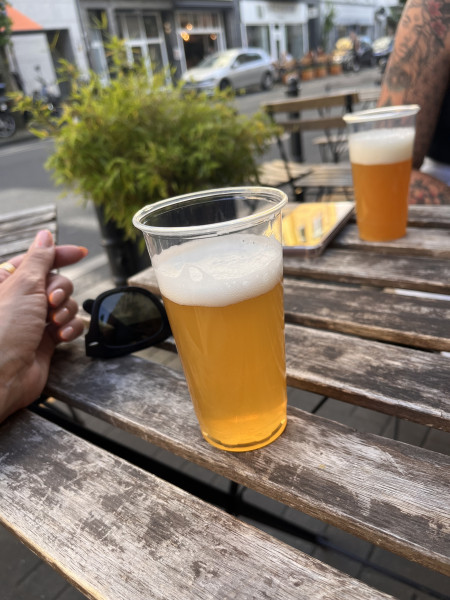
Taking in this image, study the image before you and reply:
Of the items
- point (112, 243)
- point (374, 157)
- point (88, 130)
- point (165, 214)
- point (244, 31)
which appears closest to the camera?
point (165, 214)

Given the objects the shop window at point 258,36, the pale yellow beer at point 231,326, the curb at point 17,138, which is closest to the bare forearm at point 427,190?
the pale yellow beer at point 231,326

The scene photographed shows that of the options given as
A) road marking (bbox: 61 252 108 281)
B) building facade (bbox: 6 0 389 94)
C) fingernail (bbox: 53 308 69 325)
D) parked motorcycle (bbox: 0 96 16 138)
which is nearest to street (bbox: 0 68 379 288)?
road marking (bbox: 61 252 108 281)

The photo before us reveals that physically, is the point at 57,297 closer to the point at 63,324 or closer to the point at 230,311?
the point at 63,324

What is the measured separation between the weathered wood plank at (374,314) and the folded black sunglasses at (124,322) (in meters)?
0.32

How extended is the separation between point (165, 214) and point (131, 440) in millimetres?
1529

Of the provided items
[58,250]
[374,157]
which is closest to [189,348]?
[58,250]

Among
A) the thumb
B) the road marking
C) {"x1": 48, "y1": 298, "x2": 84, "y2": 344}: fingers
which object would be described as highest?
the thumb

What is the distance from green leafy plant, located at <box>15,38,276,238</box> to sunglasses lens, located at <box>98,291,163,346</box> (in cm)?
125

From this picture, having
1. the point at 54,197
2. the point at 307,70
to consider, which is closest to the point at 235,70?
the point at 307,70

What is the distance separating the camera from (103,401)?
90 centimetres

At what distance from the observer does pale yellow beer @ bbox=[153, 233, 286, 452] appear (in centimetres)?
60

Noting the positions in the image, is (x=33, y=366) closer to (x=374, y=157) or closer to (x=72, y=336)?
(x=72, y=336)

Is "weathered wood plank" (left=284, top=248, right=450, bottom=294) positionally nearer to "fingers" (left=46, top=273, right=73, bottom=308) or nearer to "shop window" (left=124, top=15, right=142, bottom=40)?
"fingers" (left=46, top=273, right=73, bottom=308)

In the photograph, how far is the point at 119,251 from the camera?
273 cm
